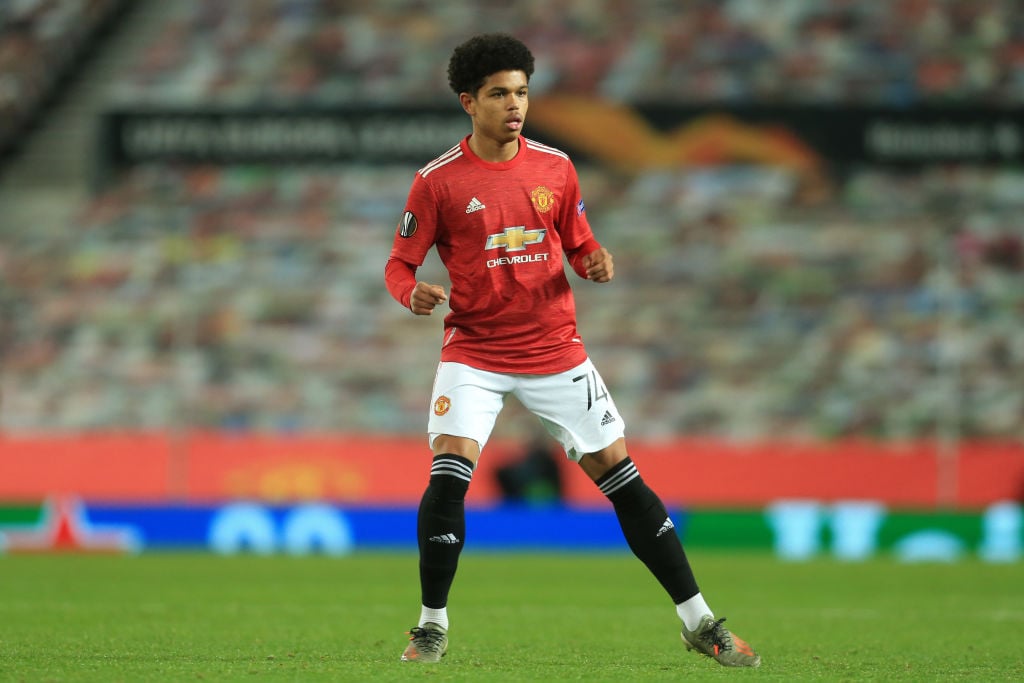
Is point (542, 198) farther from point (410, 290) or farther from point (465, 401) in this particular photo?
point (465, 401)

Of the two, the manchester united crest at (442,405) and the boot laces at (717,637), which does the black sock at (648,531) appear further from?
the manchester united crest at (442,405)

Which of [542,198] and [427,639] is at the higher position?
[542,198]

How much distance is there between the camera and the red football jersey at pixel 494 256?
5.77 meters

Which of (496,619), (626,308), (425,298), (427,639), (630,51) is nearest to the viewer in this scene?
(425,298)

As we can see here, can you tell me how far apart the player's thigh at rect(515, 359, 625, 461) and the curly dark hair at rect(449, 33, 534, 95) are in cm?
108

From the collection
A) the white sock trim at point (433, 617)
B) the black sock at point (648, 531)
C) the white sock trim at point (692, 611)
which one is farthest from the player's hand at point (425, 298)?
the white sock trim at point (692, 611)

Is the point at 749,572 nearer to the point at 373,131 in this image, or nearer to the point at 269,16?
the point at 373,131

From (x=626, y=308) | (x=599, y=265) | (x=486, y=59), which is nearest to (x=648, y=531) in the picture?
(x=599, y=265)

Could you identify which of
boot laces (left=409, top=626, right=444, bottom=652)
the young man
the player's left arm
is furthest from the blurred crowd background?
boot laces (left=409, top=626, right=444, bottom=652)

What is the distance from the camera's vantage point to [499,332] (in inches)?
228

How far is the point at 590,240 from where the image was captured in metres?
6.03

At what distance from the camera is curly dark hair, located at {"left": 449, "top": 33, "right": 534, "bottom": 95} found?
569 centimetres

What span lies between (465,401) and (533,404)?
286mm

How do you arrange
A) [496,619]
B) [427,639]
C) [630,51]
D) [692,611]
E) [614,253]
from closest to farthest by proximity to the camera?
[427,639], [692,611], [496,619], [614,253], [630,51]
